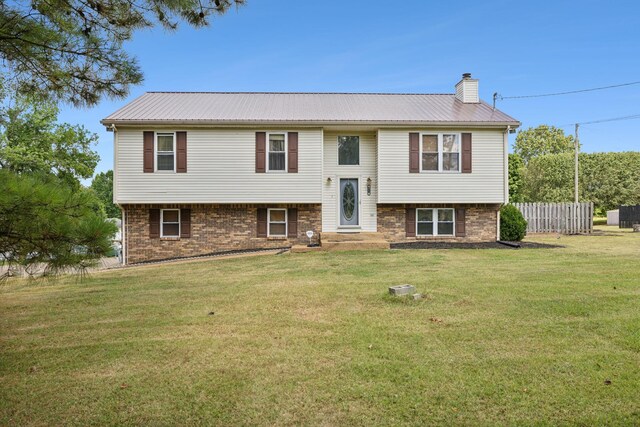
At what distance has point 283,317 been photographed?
5.75 meters

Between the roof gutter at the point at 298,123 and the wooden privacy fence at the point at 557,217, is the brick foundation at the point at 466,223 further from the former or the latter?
the wooden privacy fence at the point at 557,217

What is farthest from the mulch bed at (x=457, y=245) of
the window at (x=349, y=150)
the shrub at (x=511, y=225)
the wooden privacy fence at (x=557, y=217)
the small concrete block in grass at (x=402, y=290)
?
the small concrete block in grass at (x=402, y=290)

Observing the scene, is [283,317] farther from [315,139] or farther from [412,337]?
[315,139]

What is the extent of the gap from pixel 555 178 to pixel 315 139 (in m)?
27.2

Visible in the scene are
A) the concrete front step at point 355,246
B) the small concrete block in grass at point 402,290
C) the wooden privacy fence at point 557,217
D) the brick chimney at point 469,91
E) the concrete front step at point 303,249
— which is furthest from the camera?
the wooden privacy fence at point 557,217

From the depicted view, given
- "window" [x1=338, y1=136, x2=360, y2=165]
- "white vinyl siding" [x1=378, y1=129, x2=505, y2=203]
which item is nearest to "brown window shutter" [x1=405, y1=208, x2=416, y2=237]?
"white vinyl siding" [x1=378, y1=129, x2=505, y2=203]

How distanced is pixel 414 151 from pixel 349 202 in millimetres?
2982

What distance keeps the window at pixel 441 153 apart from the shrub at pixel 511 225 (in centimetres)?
257

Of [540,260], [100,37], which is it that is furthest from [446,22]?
[100,37]

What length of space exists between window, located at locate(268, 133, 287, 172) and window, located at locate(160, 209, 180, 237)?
3.83 meters

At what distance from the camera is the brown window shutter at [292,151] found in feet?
50.1

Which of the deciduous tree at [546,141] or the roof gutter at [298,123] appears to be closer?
the roof gutter at [298,123]

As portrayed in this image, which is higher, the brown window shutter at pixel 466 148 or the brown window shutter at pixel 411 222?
the brown window shutter at pixel 466 148

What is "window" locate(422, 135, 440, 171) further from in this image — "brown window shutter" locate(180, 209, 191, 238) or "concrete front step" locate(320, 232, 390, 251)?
"brown window shutter" locate(180, 209, 191, 238)
